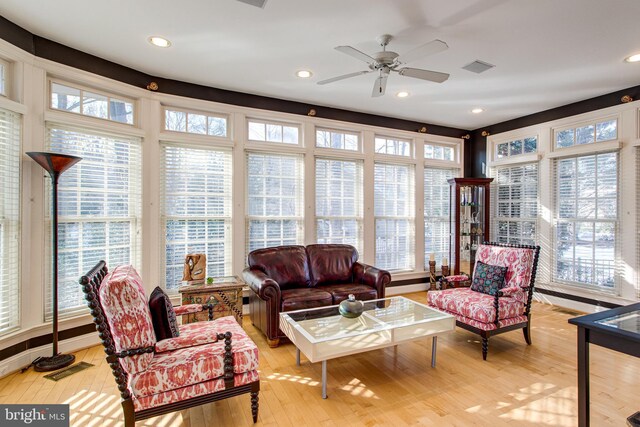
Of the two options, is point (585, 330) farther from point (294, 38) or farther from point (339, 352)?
point (294, 38)

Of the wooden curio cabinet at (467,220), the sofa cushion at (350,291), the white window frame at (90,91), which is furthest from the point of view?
the wooden curio cabinet at (467,220)

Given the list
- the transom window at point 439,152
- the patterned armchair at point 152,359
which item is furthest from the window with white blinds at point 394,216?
the patterned armchair at point 152,359

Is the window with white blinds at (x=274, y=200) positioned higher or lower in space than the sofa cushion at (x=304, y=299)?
higher

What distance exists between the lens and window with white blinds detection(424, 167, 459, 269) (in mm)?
5789

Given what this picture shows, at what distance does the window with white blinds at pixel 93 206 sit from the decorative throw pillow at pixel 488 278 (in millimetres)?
3934

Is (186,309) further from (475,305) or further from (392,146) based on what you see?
(392,146)

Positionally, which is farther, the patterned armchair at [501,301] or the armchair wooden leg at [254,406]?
the patterned armchair at [501,301]

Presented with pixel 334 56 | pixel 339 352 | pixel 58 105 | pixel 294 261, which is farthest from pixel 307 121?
pixel 339 352

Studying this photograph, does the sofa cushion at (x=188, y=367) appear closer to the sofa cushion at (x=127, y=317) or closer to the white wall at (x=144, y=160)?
the sofa cushion at (x=127, y=317)

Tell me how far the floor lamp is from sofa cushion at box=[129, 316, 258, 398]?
63.1 inches

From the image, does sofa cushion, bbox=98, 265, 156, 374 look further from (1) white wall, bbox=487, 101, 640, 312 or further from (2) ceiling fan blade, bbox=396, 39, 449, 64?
(1) white wall, bbox=487, 101, 640, 312

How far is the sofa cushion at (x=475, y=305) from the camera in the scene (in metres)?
3.08

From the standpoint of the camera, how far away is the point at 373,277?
392 centimetres

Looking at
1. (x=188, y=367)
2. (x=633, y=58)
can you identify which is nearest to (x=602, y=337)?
(x=188, y=367)
